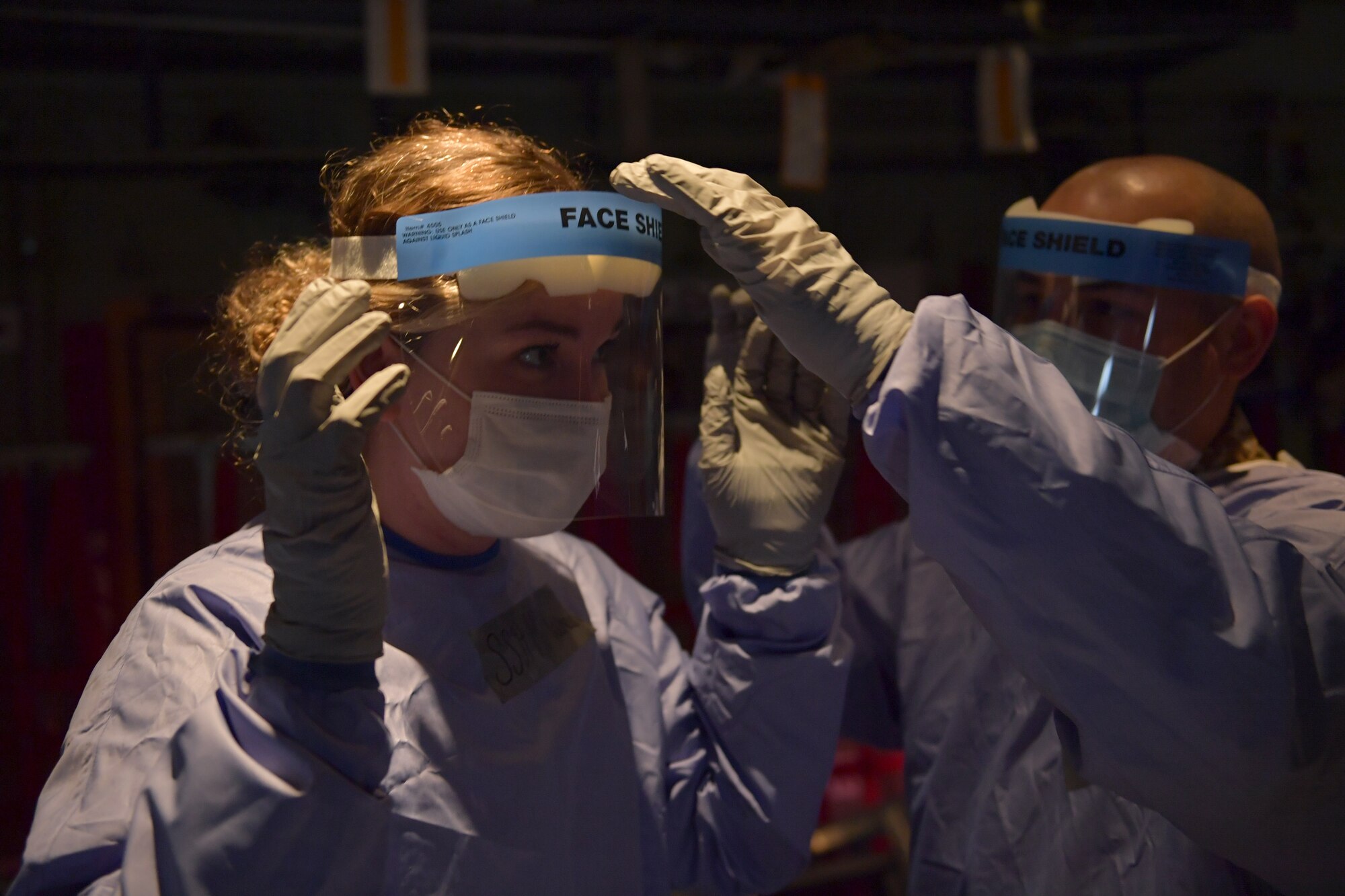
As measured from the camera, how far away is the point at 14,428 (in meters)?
3.24

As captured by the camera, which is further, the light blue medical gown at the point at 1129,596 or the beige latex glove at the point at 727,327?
the beige latex glove at the point at 727,327

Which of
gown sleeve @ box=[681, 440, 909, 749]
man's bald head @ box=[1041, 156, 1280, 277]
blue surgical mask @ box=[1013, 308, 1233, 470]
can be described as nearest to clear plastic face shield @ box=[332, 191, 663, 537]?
gown sleeve @ box=[681, 440, 909, 749]

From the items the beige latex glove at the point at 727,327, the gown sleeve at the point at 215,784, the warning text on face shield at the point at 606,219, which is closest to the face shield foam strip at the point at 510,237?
the warning text on face shield at the point at 606,219

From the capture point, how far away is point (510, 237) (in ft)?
4.30

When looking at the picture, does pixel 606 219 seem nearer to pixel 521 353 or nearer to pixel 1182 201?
pixel 521 353

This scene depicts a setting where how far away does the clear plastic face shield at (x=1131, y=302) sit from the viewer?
66.7 inches

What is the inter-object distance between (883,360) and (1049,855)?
0.87 m

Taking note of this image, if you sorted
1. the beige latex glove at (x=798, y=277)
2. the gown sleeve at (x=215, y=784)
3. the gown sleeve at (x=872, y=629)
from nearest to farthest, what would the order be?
the gown sleeve at (x=215, y=784) → the beige latex glove at (x=798, y=277) → the gown sleeve at (x=872, y=629)

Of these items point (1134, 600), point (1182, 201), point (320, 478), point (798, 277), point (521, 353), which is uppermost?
point (1182, 201)

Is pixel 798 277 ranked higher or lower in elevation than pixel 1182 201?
lower

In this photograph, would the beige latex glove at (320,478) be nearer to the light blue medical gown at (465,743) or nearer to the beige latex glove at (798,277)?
the light blue medical gown at (465,743)

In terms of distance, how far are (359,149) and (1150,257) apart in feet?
5.96

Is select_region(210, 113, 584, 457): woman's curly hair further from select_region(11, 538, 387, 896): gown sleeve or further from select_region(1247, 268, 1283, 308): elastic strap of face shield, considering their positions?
select_region(1247, 268, 1283, 308): elastic strap of face shield

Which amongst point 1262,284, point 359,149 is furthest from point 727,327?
point 359,149
